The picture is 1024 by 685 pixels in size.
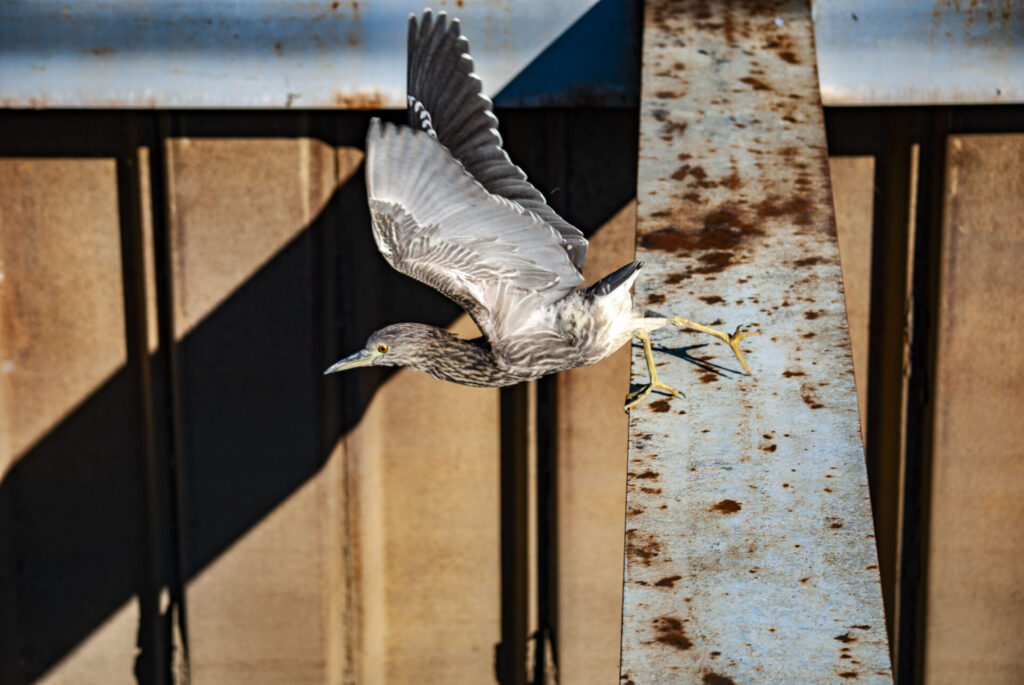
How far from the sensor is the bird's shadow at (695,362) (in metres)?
1.34

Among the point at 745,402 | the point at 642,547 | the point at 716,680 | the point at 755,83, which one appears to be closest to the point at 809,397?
the point at 745,402

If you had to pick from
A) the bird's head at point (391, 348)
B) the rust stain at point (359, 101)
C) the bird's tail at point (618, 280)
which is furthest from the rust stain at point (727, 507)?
the rust stain at point (359, 101)

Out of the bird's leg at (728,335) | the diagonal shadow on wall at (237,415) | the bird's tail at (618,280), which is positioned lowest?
the diagonal shadow on wall at (237,415)

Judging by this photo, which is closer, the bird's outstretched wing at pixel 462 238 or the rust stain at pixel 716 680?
the rust stain at pixel 716 680

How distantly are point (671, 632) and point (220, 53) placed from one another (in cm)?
167

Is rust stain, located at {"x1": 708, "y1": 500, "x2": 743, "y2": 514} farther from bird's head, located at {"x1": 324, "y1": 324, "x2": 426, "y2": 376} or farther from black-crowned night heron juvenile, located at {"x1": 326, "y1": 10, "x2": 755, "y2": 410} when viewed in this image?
bird's head, located at {"x1": 324, "y1": 324, "x2": 426, "y2": 376}

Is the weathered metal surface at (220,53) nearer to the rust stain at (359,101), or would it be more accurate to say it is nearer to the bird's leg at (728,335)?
the rust stain at (359,101)

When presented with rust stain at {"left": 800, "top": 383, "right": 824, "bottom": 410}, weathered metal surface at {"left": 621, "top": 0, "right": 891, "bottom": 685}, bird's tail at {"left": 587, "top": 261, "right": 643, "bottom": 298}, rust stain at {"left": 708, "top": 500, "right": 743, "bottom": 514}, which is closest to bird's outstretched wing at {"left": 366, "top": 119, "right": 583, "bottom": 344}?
bird's tail at {"left": 587, "top": 261, "right": 643, "bottom": 298}

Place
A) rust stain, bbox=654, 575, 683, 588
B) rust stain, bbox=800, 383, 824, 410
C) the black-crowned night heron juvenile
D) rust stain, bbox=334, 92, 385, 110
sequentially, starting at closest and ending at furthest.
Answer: rust stain, bbox=654, 575, 683, 588, rust stain, bbox=800, 383, 824, 410, the black-crowned night heron juvenile, rust stain, bbox=334, 92, 385, 110

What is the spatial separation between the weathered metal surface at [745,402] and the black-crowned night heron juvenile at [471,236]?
273 mm

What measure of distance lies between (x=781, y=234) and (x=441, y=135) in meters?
0.76

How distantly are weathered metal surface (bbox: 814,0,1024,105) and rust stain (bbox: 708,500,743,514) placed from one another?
118 cm

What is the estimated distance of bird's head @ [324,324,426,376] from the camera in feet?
6.14

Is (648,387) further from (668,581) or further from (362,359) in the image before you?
(362,359)
